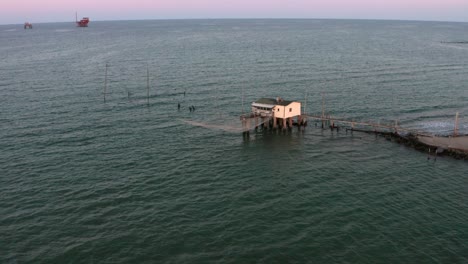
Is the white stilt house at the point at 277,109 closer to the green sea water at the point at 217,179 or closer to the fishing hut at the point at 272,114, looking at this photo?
the fishing hut at the point at 272,114

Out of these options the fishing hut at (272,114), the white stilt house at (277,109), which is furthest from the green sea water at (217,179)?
the white stilt house at (277,109)

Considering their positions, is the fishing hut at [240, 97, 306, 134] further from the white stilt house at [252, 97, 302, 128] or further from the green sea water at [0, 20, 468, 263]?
the green sea water at [0, 20, 468, 263]

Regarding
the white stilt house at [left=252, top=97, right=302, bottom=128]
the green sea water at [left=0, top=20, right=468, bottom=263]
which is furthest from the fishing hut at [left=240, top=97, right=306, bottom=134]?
the green sea water at [left=0, top=20, right=468, bottom=263]

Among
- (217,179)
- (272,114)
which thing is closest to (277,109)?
(272,114)

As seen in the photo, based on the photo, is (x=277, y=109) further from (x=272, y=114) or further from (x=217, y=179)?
(x=217, y=179)

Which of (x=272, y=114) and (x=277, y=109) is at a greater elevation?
(x=277, y=109)
